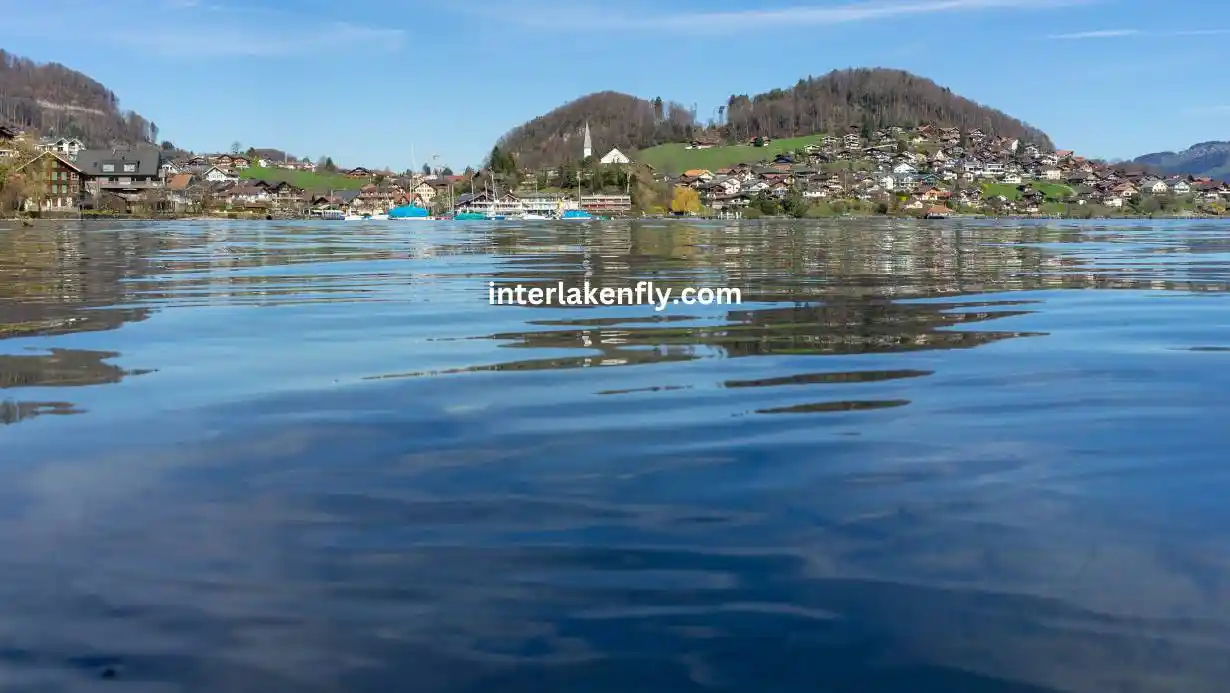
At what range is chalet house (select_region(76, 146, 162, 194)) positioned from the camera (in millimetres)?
155250

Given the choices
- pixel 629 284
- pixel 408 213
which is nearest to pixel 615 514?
pixel 629 284

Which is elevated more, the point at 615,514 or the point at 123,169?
the point at 123,169

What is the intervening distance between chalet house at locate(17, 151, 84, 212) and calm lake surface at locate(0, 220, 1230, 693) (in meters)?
107

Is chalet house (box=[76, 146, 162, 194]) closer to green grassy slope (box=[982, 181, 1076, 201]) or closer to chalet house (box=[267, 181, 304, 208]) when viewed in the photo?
chalet house (box=[267, 181, 304, 208])

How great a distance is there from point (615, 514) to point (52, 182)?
143 metres

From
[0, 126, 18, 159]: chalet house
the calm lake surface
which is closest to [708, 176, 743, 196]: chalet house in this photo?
[0, 126, 18, 159]: chalet house

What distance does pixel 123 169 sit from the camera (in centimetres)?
15588

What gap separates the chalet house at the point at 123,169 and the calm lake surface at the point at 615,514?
161m

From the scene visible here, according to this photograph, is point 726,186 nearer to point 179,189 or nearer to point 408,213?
point 408,213

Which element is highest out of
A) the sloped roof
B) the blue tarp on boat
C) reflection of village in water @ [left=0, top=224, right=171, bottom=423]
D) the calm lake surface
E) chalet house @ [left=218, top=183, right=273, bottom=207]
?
the sloped roof

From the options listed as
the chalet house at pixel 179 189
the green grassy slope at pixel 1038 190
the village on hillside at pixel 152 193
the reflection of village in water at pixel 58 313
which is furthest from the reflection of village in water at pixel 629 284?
the green grassy slope at pixel 1038 190

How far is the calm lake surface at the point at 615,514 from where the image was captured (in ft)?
Result: 11.0

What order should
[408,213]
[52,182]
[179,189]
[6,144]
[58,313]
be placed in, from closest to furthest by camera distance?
[58,313] → [6,144] → [52,182] → [179,189] → [408,213]

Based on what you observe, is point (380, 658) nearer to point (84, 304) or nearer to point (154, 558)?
point (154, 558)
